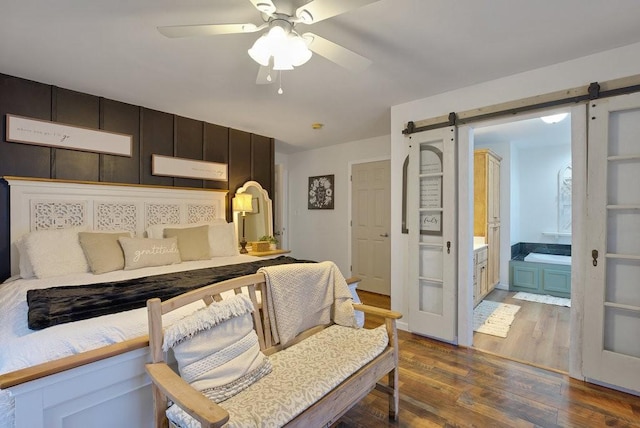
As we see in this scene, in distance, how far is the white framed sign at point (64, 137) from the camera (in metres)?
2.66

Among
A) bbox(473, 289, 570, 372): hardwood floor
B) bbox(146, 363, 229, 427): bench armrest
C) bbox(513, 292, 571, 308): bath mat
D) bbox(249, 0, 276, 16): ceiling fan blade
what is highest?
bbox(249, 0, 276, 16): ceiling fan blade

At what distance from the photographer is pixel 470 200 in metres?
2.86

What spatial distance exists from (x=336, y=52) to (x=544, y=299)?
4439 millimetres

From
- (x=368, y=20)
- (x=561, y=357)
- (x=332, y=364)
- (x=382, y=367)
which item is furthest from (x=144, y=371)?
(x=561, y=357)

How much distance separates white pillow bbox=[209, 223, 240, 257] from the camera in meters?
3.40

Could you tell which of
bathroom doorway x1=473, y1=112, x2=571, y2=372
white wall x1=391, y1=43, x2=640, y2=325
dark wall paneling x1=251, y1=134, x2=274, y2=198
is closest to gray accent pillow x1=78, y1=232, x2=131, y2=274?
dark wall paneling x1=251, y1=134, x2=274, y2=198

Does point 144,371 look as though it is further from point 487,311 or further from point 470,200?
point 487,311

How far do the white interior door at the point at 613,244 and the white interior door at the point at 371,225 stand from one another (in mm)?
2599

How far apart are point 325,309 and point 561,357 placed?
2141mm

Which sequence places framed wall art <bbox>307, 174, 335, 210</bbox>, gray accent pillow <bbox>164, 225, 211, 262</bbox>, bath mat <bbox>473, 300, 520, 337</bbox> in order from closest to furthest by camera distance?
gray accent pillow <bbox>164, 225, 211, 262</bbox>, bath mat <bbox>473, 300, 520, 337</bbox>, framed wall art <bbox>307, 174, 335, 210</bbox>

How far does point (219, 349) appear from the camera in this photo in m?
1.39

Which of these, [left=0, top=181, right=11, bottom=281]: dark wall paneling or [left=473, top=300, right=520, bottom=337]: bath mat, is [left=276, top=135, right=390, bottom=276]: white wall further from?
[left=0, top=181, right=11, bottom=281]: dark wall paneling

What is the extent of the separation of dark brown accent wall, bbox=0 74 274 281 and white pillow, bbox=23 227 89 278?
0.43 metres

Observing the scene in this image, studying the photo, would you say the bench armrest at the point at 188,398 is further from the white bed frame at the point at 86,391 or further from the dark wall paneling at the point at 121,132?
the dark wall paneling at the point at 121,132
